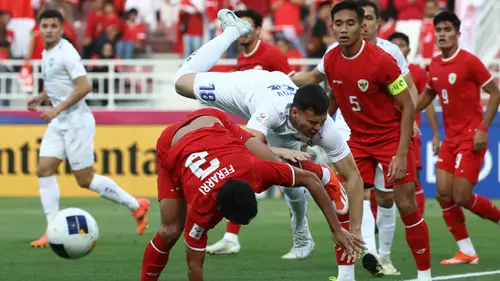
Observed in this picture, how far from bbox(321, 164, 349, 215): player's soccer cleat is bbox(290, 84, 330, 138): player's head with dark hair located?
650mm

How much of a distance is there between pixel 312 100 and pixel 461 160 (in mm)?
3803

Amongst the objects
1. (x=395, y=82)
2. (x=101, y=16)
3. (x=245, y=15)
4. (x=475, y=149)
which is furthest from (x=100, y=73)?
(x=395, y=82)

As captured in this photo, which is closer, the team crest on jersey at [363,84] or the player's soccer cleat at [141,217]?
the team crest on jersey at [363,84]

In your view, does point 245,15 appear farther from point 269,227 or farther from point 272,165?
point 272,165

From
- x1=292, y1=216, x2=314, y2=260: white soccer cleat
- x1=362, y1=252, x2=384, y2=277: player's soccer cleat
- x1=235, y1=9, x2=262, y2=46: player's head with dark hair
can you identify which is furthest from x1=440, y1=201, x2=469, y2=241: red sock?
x1=235, y1=9, x2=262, y2=46: player's head with dark hair

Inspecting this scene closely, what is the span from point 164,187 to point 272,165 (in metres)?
1.05

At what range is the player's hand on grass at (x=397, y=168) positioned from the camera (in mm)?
9188

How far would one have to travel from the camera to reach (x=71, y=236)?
379 inches

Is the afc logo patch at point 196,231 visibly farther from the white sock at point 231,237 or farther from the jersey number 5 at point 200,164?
the white sock at point 231,237

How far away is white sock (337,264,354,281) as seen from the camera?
8977 millimetres

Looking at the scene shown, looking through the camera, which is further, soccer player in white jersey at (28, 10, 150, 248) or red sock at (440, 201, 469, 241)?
soccer player in white jersey at (28, 10, 150, 248)

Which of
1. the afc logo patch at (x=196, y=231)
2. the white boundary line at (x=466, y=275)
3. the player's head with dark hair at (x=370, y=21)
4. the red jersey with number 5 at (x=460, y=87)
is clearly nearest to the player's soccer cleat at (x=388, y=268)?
the white boundary line at (x=466, y=275)

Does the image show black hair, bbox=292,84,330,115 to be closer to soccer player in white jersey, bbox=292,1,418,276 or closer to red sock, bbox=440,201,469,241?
soccer player in white jersey, bbox=292,1,418,276

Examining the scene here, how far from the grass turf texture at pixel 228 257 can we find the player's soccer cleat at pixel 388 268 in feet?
0.37
